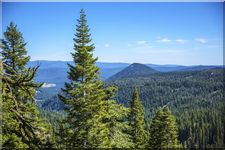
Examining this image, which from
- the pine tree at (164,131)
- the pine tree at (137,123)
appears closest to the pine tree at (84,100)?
the pine tree at (164,131)

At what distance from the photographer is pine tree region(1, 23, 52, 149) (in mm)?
7914

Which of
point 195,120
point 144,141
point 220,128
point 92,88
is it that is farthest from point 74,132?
point 195,120

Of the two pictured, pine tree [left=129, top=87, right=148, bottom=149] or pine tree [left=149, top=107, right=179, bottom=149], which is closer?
pine tree [left=149, top=107, right=179, bottom=149]

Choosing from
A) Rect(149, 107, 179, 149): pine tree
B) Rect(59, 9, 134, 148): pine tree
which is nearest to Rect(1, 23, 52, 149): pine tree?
Rect(59, 9, 134, 148): pine tree

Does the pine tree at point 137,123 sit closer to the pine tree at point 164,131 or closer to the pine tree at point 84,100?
the pine tree at point 164,131

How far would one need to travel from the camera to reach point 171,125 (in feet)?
112

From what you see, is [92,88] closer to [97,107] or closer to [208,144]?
[97,107]

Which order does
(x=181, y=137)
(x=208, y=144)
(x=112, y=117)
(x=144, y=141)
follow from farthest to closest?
(x=181, y=137)
(x=208, y=144)
(x=144, y=141)
(x=112, y=117)

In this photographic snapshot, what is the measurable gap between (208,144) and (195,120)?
112 feet

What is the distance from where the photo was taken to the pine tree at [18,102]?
791 cm

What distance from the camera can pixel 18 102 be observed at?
457 inches

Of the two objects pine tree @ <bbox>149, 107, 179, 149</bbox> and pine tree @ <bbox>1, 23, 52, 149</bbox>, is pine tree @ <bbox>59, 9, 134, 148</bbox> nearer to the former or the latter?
pine tree @ <bbox>1, 23, 52, 149</bbox>

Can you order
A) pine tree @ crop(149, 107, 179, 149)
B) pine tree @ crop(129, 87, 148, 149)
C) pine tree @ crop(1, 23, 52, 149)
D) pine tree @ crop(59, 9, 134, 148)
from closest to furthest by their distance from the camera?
pine tree @ crop(1, 23, 52, 149), pine tree @ crop(59, 9, 134, 148), pine tree @ crop(149, 107, 179, 149), pine tree @ crop(129, 87, 148, 149)

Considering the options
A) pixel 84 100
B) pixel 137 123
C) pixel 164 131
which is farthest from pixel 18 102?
pixel 137 123
